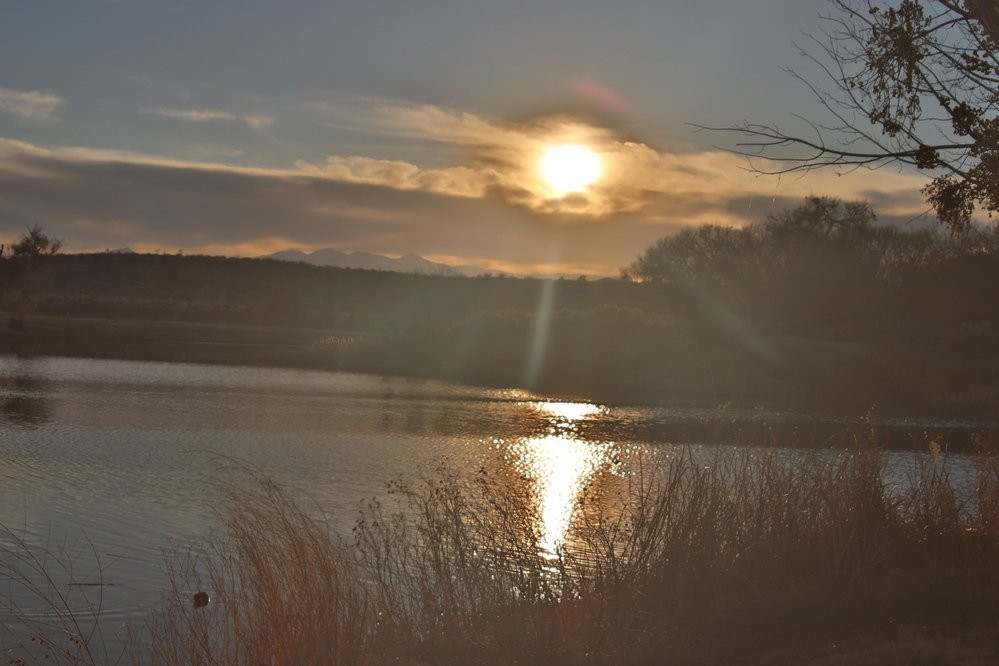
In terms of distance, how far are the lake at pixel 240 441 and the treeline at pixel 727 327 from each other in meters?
7.88

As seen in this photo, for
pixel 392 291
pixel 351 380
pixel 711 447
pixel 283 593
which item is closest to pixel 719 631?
pixel 283 593

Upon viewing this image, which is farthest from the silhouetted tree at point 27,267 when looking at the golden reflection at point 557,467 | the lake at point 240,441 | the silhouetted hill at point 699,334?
the golden reflection at point 557,467

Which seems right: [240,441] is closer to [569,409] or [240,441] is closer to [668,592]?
[668,592]

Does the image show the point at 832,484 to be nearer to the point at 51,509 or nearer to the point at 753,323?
the point at 51,509

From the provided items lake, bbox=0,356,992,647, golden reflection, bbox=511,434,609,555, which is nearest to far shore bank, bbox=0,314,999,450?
lake, bbox=0,356,992,647

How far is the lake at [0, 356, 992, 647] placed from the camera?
13.3 meters

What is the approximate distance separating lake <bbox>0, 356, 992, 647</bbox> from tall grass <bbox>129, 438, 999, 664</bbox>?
1.65 meters

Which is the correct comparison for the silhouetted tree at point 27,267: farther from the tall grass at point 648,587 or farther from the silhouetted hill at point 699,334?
the tall grass at point 648,587

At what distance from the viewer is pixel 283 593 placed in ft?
29.9

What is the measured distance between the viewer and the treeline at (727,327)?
1704 inches

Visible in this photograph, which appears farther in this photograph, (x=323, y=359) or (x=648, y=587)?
(x=323, y=359)

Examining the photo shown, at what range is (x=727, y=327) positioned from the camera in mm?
54312

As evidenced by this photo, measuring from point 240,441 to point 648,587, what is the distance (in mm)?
13796

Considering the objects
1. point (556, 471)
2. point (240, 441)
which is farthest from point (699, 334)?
point (240, 441)
